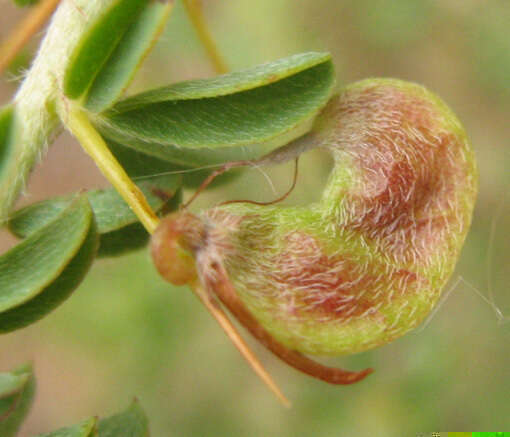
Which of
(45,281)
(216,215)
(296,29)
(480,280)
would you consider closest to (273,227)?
(216,215)

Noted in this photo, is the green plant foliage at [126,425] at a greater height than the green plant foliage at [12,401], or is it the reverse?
the green plant foliage at [12,401]

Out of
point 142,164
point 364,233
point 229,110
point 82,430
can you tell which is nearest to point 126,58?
Result: point 229,110

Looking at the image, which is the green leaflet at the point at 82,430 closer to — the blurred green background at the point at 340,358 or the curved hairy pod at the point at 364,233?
the curved hairy pod at the point at 364,233

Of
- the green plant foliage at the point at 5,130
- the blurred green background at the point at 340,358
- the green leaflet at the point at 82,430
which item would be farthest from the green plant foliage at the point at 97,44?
the blurred green background at the point at 340,358

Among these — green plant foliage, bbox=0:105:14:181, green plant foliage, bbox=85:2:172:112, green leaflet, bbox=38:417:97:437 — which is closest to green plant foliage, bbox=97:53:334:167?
green plant foliage, bbox=85:2:172:112

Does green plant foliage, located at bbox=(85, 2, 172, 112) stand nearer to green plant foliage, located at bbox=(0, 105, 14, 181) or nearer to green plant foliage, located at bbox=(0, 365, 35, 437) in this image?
green plant foliage, located at bbox=(0, 105, 14, 181)
